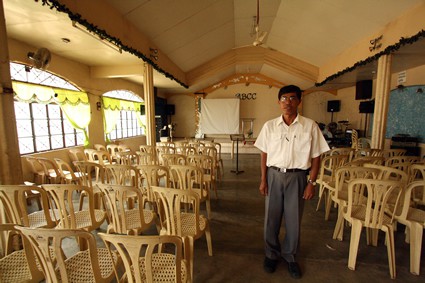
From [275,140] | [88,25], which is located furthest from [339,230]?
[88,25]

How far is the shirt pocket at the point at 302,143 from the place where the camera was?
1756 millimetres

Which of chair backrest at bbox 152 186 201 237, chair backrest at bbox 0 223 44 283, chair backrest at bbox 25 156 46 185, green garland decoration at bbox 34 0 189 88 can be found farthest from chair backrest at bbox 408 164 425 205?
chair backrest at bbox 25 156 46 185

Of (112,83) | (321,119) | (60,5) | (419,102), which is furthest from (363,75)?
(112,83)

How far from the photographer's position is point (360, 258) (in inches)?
83.3

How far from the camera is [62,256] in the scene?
1107 mm

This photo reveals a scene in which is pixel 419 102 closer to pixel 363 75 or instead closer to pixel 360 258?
pixel 363 75

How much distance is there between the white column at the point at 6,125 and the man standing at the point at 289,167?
8.27 ft

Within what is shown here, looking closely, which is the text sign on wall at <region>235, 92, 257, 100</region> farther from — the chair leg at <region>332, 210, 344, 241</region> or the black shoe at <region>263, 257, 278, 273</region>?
the black shoe at <region>263, 257, 278, 273</region>

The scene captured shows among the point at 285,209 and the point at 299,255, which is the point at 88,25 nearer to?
the point at 285,209

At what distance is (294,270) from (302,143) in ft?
3.93

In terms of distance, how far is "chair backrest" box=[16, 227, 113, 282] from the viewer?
1.02m

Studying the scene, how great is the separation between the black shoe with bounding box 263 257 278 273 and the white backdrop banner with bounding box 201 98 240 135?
27.0ft

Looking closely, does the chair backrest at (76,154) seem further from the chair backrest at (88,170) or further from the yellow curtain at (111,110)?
the chair backrest at (88,170)

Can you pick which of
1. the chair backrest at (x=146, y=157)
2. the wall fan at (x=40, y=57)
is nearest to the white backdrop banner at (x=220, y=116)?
the chair backrest at (x=146, y=157)
